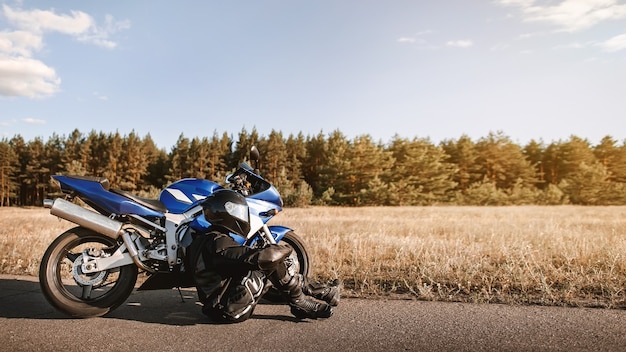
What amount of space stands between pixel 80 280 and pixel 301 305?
2228 mm

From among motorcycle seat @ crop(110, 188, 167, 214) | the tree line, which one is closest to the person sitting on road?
motorcycle seat @ crop(110, 188, 167, 214)

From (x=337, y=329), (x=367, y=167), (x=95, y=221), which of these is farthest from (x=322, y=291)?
(x=367, y=167)

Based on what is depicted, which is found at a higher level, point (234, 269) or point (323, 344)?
point (234, 269)

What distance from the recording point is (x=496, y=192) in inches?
1933

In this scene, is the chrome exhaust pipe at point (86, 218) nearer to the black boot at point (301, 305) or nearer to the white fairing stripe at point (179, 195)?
the white fairing stripe at point (179, 195)

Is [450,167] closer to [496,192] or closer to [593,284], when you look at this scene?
[496,192]

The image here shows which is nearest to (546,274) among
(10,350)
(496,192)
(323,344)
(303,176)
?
(323,344)

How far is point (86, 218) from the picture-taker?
13.8 feet

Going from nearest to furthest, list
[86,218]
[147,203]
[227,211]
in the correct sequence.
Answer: [227,211]
[86,218]
[147,203]

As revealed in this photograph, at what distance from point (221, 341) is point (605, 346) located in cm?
288

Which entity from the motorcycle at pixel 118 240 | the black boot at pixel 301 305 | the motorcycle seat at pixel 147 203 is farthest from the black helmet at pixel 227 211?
the black boot at pixel 301 305

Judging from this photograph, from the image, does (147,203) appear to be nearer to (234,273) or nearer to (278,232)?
(234,273)

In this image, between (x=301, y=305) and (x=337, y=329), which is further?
(x=301, y=305)

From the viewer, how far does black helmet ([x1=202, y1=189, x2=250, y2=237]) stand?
4070 mm
